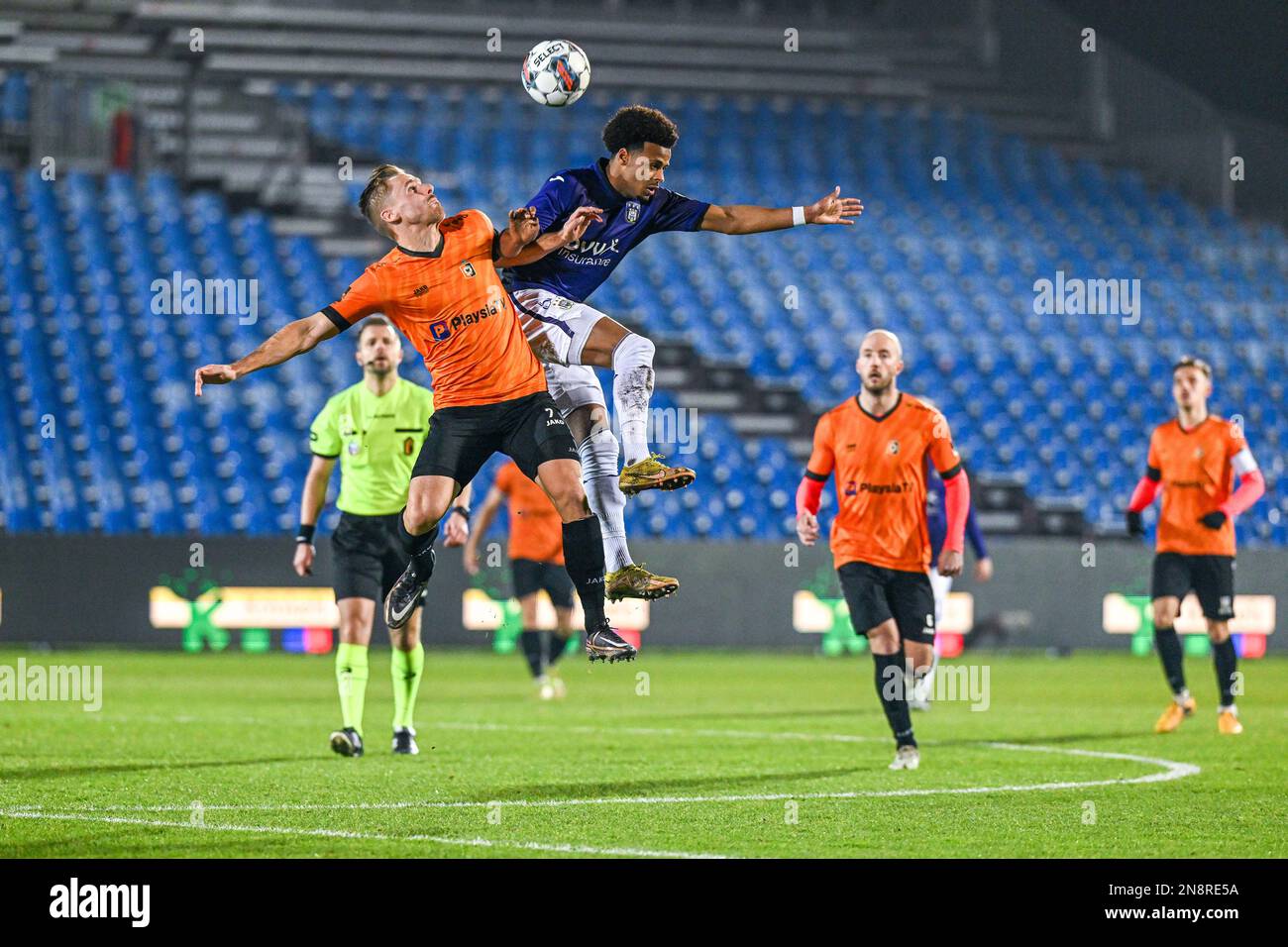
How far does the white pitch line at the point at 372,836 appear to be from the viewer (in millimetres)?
6902

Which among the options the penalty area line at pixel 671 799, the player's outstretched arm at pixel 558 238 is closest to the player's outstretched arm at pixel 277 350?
the player's outstretched arm at pixel 558 238

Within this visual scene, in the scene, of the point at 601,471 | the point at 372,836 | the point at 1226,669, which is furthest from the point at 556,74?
the point at 1226,669

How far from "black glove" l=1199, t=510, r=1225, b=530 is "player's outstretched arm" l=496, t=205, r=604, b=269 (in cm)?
635

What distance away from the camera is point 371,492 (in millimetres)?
10906

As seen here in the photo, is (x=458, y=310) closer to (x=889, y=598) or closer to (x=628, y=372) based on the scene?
(x=628, y=372)

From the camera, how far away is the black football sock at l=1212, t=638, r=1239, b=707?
12.9 meters

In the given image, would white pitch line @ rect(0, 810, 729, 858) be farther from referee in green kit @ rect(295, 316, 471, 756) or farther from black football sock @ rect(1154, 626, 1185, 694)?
black football sock @ rect(1154, 626, 1185, 694)

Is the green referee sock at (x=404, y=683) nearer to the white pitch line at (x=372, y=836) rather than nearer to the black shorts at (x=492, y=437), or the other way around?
the black shorts at (x=492, y=437)

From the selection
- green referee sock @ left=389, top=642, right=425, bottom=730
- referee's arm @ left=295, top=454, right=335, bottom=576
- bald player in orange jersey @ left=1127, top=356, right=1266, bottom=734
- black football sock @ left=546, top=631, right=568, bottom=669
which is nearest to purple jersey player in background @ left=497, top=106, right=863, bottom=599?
referee's arm @ left=295, top=454, right=335, bottom=576

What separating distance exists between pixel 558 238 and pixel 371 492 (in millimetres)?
3286

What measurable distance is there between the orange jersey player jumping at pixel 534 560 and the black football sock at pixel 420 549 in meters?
6.84

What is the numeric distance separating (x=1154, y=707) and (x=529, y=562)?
559 cm

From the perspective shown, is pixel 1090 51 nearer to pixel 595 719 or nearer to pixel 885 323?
pixel 885 323
